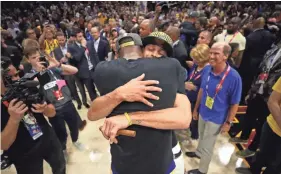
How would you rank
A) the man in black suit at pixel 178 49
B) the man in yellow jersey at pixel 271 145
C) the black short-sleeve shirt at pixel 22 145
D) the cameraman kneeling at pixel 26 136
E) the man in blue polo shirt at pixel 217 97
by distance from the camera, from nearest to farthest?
the cameraman kneeling at pixel 26 136 → the black short-sleeve shirt at pixel 22 145 → the man in yellow jersey at pixel 271 145 → the man in blue polo shirt at pixel 217 97 → the man in black suit at pixel 178 49

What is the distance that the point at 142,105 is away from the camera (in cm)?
141

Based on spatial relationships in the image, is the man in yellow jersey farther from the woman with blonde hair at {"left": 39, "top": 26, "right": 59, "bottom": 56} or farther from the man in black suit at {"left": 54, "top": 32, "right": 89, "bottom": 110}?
the woman with blonde hair at {"left": 39, "top": 26, "right": 59, "bottom": 56}

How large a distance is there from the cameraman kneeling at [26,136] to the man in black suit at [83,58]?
2.21m

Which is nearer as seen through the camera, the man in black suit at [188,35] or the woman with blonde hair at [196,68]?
the woman with blonde hair at [196,68]

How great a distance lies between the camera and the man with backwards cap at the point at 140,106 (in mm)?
1362

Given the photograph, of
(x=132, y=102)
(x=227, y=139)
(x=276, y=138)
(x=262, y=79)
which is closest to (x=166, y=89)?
(x=132, y=102)

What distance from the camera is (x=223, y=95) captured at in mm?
2707

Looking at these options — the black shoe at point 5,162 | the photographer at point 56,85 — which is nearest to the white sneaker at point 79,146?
the photographer at point 56,85

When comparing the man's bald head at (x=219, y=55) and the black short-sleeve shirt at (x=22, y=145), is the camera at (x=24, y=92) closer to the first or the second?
the black short-sleeve shirt at (x=22, y=145)

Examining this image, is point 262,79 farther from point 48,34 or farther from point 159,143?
point 48,34

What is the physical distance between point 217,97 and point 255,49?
2448 millimetres

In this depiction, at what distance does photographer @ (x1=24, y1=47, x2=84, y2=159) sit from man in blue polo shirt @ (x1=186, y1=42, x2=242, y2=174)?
74.6 inches

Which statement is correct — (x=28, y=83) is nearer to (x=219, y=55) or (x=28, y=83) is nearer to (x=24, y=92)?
(x=24, y=92)

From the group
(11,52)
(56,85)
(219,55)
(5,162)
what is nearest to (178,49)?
(219,55)
